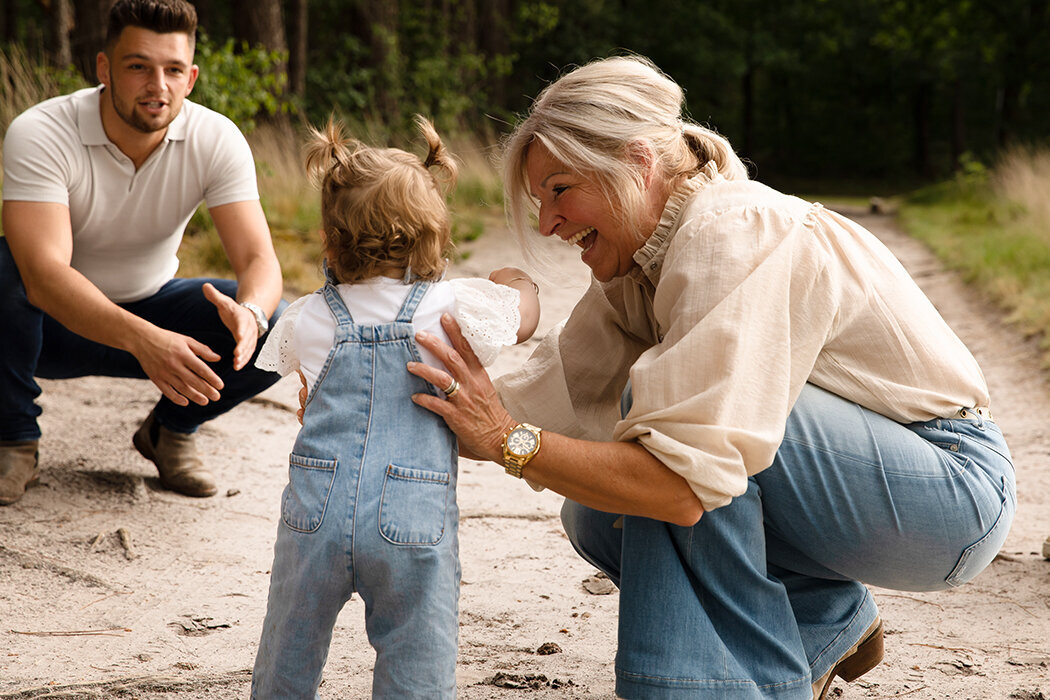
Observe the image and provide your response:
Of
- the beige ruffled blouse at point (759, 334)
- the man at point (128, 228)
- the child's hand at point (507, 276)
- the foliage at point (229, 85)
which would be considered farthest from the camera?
the foliage at point (229, 85)

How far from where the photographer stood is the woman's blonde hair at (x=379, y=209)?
1841 mm

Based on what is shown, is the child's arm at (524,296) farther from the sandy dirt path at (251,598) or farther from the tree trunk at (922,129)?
→ the tree trunk at (922,129)

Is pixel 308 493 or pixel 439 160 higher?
pixel 439 160

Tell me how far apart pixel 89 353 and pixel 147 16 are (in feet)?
3.44

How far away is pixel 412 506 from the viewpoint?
5.80 ft

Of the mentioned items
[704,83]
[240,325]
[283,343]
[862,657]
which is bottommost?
[704,83]

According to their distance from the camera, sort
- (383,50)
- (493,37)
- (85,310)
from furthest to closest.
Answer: (493,37) → (383,50) → (85,310)

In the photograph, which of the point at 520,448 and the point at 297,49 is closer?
the point at 520,448

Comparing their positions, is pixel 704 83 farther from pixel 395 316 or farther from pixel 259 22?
pixel 395 316

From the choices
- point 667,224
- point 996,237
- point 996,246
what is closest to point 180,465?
point 667,224

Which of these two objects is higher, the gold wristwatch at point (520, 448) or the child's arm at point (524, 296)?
the child's arm at point (524, 296)

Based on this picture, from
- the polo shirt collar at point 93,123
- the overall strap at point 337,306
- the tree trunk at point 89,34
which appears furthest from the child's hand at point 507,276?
the tree trunk at point 89,34

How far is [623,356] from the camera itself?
2260mm

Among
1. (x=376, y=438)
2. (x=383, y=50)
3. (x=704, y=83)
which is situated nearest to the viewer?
(x=376, y=438)
